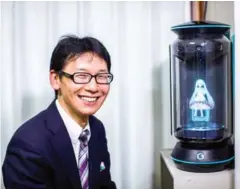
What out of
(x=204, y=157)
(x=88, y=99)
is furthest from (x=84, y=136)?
(x=204, y=157)

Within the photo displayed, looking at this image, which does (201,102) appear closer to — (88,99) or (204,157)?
(204,157)

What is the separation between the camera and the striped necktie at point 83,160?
149 centimetres

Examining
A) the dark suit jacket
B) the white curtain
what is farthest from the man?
the white curtain

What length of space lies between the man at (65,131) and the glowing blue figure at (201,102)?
1.20 feet

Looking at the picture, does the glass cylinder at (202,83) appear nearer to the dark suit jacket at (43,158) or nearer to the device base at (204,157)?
the device base at (204,157)

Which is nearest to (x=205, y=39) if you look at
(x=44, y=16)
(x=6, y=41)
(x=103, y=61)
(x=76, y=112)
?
(x=103, y=61)

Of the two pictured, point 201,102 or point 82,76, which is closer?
point 82,76

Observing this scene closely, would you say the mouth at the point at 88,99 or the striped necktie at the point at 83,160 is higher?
the mouth at the point at 88,99

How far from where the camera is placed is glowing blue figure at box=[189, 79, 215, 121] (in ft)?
5.02

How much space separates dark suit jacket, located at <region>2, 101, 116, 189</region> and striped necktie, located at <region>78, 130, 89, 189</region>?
0.07 ft

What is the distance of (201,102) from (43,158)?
0.65 metres

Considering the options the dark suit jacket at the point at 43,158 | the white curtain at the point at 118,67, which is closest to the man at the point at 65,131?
the dark suit jacket at the point at 43,158

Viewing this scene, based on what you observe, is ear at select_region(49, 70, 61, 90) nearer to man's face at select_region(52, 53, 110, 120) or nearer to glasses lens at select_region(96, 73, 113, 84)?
man's face at select_region(52, 53, 110, 120)

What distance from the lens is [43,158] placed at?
4.22 feet
